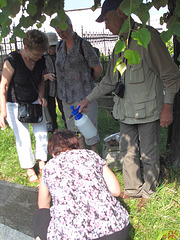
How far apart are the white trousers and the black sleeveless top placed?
124 millimetres

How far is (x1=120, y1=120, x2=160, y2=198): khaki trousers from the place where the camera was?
2.96 meters

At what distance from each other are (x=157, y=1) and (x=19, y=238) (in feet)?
7.87

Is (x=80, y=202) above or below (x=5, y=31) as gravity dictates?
below

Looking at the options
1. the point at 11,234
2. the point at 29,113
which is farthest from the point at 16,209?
the point at 29,113

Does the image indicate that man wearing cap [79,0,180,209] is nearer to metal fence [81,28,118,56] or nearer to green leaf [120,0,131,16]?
green leaf [120,0,131,16]

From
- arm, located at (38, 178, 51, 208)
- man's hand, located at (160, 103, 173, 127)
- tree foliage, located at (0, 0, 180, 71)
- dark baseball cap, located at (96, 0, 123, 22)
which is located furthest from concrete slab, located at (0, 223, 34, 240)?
dark baseball cap, located at (96, 0, 123, 22)

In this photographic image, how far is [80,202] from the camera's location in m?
1.94

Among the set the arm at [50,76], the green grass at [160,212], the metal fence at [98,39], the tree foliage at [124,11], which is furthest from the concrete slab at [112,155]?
the metal fence at [98,39]

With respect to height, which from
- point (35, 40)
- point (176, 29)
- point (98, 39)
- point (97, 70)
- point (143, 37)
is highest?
point (98, 39)

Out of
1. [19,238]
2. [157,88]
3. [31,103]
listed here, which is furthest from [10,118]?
[157,88]

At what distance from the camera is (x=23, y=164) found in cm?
406

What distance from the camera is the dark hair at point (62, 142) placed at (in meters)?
2.19

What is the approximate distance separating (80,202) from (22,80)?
2.21 meters

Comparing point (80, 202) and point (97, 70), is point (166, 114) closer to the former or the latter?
point (80, 202)
